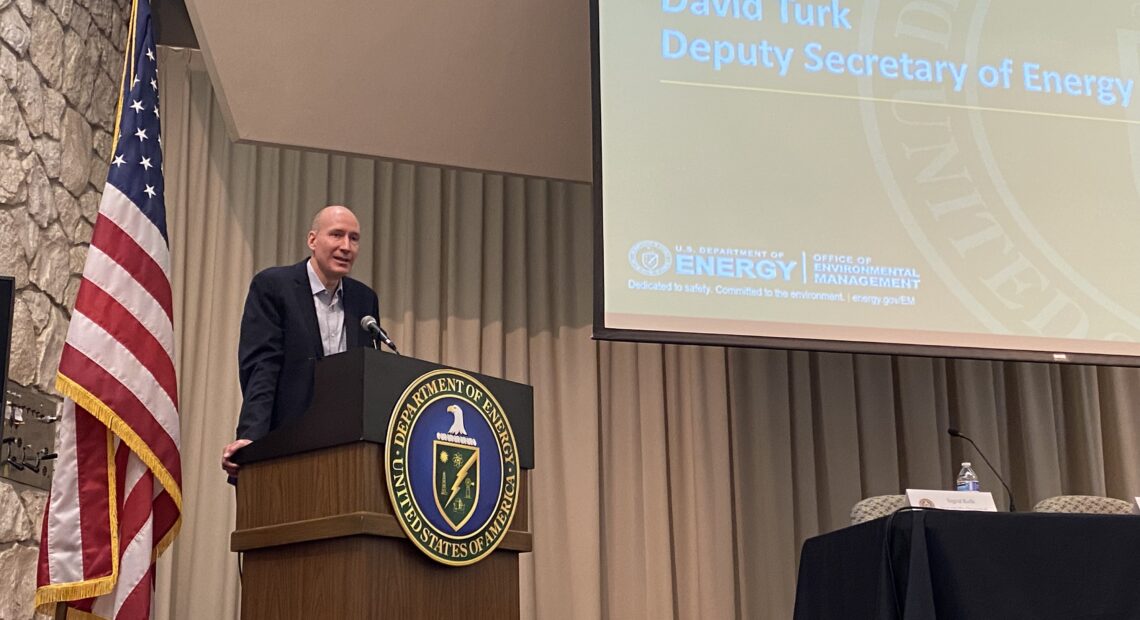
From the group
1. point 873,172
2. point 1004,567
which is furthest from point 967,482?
point 873,172

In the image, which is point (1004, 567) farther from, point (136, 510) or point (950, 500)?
point (136, 510)

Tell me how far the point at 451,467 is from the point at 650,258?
5.95 feet

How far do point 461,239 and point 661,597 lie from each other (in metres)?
1.64

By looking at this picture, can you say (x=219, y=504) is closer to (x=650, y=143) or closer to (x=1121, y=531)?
(x=650, y=143)

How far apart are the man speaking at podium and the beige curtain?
59.6 inches

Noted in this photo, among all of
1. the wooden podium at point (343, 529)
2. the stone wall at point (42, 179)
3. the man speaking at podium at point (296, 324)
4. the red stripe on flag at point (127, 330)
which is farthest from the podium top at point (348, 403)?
the stone wall at point (42, 179)

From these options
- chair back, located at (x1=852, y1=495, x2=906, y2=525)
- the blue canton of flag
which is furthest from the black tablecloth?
the blue canton of flag

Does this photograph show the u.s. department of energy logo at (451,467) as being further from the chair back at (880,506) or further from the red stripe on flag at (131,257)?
the red stripe on flag at (131,257)

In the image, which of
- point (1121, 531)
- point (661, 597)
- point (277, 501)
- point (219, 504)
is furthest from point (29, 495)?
point (1121, 531)

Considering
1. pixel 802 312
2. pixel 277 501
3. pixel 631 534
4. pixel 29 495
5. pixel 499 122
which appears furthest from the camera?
pixel 631 534

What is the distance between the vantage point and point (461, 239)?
5.06 m

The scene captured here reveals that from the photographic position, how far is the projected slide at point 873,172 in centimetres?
424

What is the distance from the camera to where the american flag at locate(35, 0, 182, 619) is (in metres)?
3.21

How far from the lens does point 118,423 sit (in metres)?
3.32
